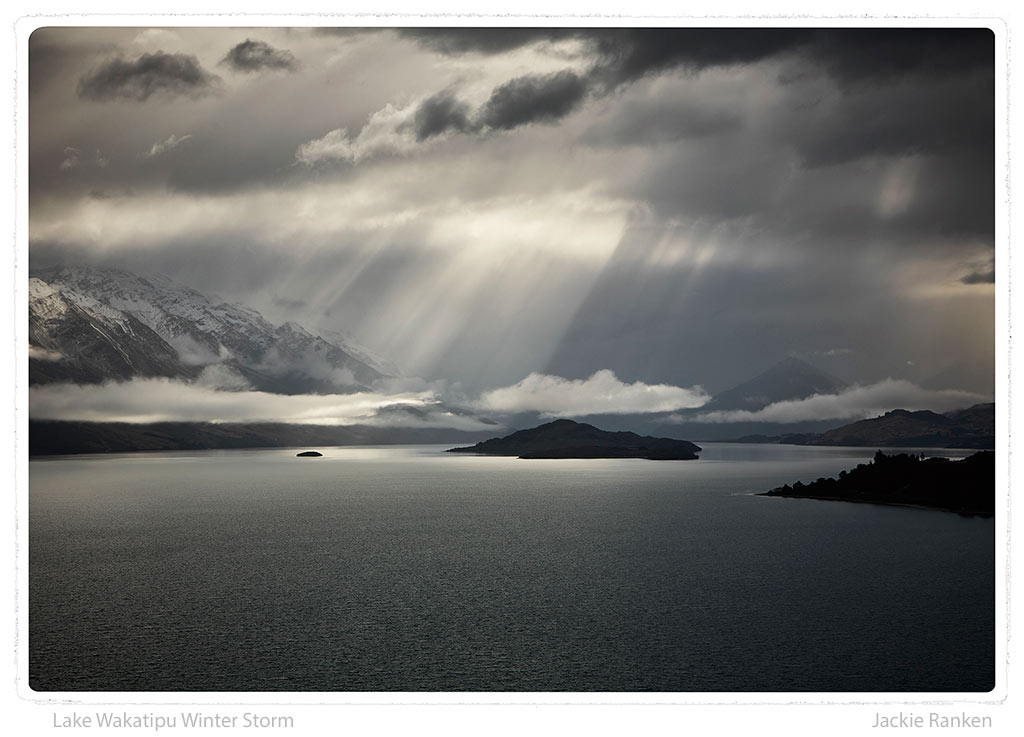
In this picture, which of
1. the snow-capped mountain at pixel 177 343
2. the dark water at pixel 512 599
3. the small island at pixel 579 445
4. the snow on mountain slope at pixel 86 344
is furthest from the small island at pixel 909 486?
the snow on mountain slope at pixel 86 344

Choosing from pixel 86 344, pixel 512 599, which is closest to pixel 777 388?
pixel 512 599

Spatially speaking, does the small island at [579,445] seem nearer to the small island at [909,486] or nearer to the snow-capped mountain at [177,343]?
the small island at [909,486]

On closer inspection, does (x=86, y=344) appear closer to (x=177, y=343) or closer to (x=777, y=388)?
(x=177, y=343)

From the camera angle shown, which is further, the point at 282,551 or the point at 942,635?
the point at 282,551

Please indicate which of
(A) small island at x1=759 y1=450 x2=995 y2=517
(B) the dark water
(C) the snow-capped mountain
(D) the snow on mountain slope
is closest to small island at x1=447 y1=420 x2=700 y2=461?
(A) small island at x1=759 y1=450 x2=995 y2=517
